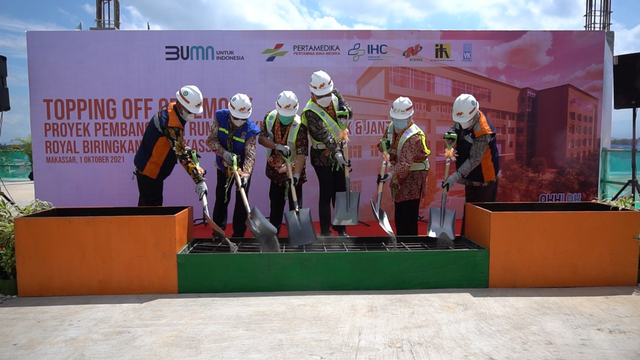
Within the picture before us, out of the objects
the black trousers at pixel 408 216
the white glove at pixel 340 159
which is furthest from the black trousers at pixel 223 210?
the black trousers at pixel 408 216

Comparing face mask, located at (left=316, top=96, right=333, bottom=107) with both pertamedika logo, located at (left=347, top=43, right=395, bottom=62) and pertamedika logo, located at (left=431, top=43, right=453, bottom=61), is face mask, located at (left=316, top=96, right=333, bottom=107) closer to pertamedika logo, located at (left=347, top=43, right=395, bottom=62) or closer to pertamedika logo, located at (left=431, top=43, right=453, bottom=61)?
pertamedika logo, located at (left=347, top=43, right=395, bottom=62)

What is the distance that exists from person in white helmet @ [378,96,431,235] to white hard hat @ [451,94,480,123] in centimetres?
39

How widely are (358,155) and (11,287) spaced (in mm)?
4010

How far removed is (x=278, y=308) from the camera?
3064 millimetres

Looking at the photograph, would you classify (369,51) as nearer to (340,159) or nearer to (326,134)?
(326,134)

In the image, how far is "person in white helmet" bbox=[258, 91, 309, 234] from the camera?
4.29 m

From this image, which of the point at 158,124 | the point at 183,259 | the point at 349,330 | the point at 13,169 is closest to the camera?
the point at 349,330

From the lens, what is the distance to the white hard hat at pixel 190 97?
406cm

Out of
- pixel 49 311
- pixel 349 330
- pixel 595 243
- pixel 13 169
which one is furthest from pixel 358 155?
pixel 13 169

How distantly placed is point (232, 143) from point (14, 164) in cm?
1757

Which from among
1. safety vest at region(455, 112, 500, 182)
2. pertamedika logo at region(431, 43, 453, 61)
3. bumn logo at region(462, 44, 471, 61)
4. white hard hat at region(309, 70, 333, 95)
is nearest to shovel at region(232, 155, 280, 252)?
white hard hat at region(309, 70, 333, 95)

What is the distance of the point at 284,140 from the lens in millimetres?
4434

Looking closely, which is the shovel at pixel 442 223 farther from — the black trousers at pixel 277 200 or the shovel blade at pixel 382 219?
the black trousers at pixel 277 200

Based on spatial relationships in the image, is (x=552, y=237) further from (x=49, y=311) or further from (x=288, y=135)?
(x=49, y=311)
